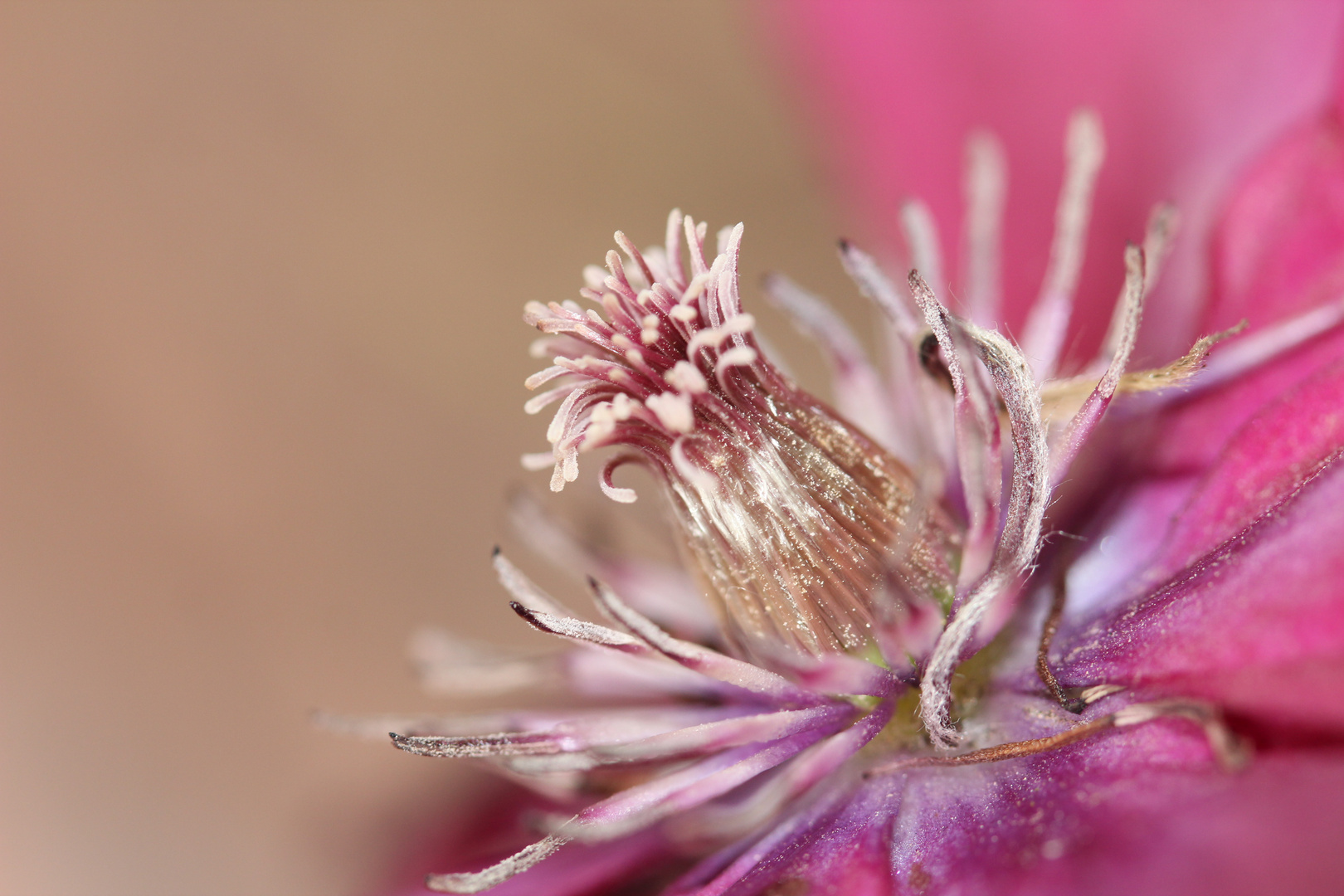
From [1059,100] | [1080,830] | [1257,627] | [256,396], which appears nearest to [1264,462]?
[1257,627]

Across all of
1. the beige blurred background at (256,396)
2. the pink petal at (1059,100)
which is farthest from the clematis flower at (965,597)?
the beige blurred background at (256,396)

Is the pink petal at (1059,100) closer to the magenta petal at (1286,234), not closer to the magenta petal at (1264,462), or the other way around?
the magenta petal at (1286,234)

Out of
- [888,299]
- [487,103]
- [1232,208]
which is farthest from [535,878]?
[487,103]

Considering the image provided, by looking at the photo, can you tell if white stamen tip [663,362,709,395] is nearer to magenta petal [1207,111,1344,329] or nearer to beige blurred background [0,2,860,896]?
magenta petal [1207,111,1344,329]

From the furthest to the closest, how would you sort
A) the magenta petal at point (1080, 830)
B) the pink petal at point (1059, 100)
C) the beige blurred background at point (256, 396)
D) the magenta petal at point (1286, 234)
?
the beige blurred background at point (256, 396)
the pink petal at point (1059, 100)
the magenta petal at point (1286, 234)
the magenta petal at point (1080, 830)

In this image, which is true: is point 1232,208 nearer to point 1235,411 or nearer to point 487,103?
point 1235,411

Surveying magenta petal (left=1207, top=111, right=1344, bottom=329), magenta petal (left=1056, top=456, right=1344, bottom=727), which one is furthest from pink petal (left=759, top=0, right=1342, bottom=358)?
magenta petal (left=1056, top=456, right=1344, bottom=727)

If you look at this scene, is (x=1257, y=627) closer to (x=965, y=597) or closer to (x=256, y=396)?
(x=965, y=597)
